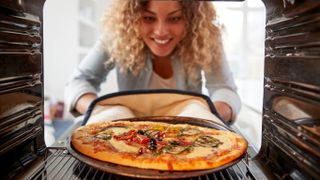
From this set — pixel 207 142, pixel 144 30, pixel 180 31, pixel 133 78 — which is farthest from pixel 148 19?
pixel 207 142

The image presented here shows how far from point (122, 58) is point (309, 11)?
A: 128 cm

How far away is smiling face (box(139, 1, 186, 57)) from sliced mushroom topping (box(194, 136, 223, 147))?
2.45 feet

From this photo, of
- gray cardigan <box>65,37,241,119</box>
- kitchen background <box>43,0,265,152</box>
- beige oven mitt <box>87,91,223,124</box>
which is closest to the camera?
beige oven mitt <box>87,91,223,124</box>

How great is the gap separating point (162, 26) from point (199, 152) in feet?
2.83

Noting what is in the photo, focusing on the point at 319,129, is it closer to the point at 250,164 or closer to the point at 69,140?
the point at 250,164

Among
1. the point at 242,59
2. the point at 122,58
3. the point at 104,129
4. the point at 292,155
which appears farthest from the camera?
the point at 242,59

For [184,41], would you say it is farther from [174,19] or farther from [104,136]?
[104,136]

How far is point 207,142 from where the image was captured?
0.93m

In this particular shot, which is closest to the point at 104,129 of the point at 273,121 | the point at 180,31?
the point at 273,121

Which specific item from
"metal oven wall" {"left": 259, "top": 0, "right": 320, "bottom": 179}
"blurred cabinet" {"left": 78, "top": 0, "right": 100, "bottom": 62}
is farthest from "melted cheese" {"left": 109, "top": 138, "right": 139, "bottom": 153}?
"blurred cabinet" {"left": 78, "top": 0, "right": 100, "bottom": 62}

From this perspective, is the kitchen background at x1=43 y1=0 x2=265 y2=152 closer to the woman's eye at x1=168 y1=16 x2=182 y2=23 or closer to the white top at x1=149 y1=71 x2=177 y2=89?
the white top at x1=149 y1=71 x2=177 y2=89

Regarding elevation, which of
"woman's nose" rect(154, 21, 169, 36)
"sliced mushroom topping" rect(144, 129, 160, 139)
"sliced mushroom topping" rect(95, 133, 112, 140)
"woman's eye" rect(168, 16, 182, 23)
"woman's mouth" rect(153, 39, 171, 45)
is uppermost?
"woman's eye" rect(168, 16, 182, 23)

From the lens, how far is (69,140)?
32.5 inches

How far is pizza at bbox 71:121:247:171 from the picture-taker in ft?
2.35
